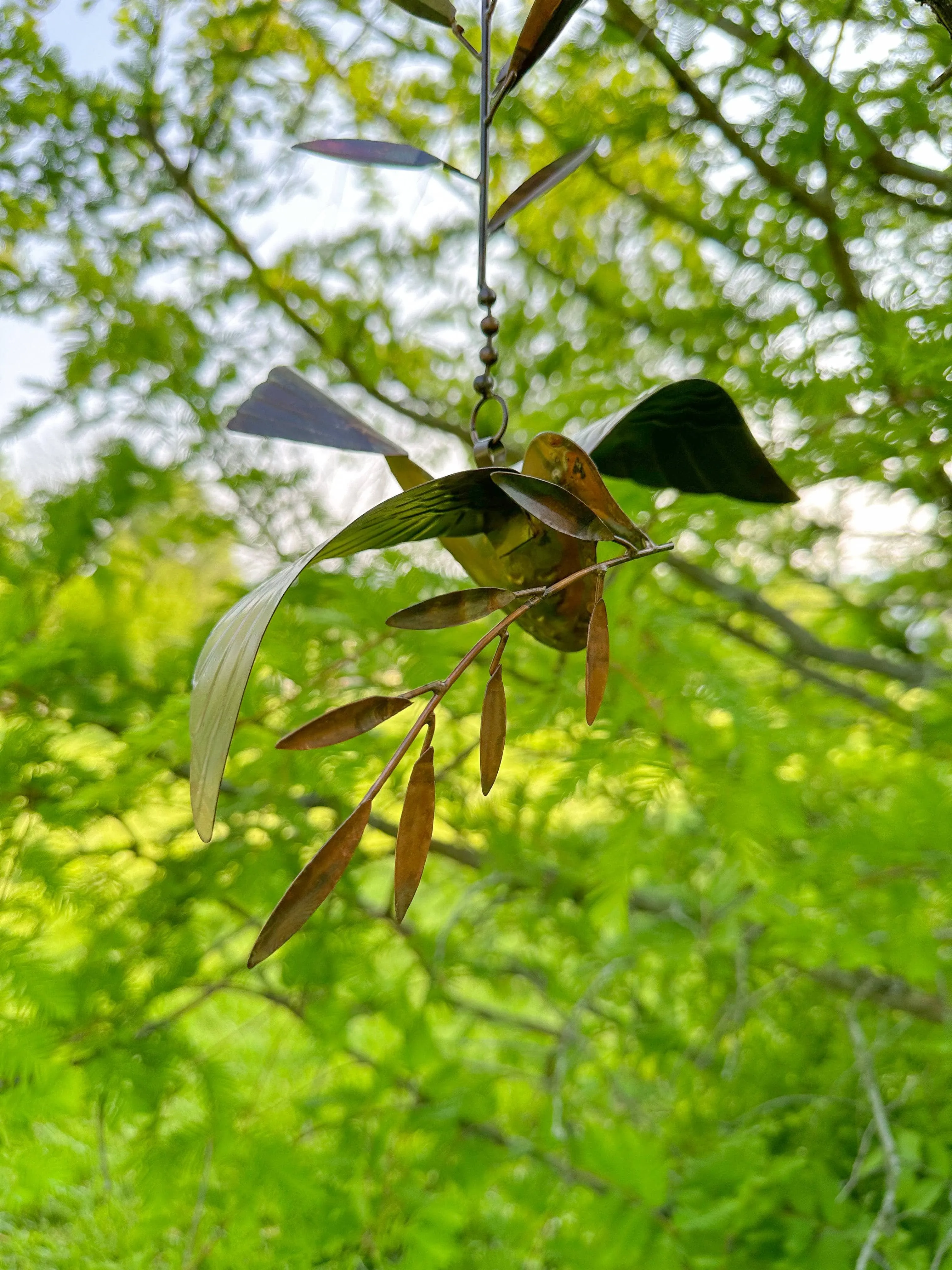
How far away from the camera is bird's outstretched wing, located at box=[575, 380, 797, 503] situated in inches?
11.8

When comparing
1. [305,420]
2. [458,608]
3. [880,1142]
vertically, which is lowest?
[880,1142]

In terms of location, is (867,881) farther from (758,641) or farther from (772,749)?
(758,641)

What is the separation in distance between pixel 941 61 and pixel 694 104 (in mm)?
135

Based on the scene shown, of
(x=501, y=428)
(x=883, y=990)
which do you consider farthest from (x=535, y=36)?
(x=883, y=990)

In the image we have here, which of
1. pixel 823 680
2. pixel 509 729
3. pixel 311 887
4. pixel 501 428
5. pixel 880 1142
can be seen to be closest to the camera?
pixel 311 887

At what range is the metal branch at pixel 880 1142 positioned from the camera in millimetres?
529

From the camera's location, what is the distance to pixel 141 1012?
54 cm

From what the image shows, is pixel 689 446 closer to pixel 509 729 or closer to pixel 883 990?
pixel 509 729

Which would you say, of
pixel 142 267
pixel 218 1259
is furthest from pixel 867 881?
pixel 142 267

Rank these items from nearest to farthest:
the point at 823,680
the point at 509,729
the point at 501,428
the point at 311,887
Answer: the point at 311,887 < the point at 501,428 < the point at 509,729 < the point at 823,680

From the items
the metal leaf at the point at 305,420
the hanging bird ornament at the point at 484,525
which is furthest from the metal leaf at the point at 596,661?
the metal leaf at the point at 305,420

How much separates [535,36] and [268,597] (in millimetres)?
249

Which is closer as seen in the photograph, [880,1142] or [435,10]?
[435,10]

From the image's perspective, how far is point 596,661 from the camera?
26 cm
